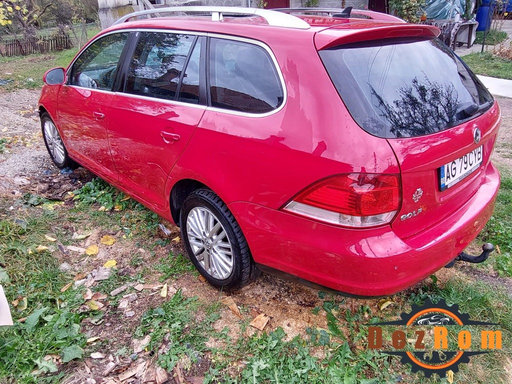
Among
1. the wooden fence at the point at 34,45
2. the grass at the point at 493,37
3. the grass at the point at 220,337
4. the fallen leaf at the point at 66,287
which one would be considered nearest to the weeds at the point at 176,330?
the grass at the point at 220,337

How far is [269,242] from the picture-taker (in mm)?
2170

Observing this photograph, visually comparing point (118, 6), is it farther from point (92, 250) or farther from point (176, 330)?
point (176, 330)

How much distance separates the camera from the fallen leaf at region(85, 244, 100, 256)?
325 cm

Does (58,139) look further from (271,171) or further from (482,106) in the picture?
(482,106)

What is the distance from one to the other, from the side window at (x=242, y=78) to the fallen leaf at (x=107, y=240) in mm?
1727

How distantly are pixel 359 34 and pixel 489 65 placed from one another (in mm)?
9793

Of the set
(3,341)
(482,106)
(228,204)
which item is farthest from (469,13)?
(3,341)

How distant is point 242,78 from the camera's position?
7.43 ft

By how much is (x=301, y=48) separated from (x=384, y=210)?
2.98ft

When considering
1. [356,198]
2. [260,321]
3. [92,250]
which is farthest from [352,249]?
[92,250]

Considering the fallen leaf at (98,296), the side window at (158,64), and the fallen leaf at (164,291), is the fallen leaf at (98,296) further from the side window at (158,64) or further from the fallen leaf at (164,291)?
the side window at (158,64)

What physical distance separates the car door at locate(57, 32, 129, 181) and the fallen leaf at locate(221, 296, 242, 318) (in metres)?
1.59
